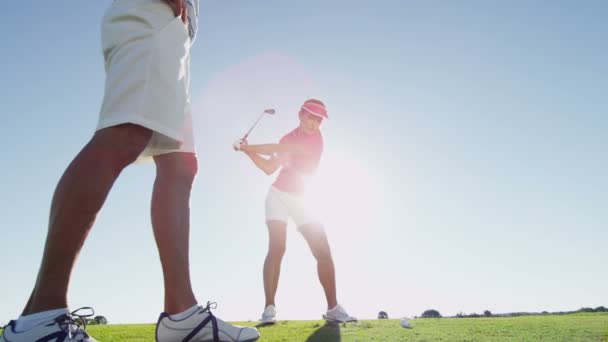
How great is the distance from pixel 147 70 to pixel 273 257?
526cm

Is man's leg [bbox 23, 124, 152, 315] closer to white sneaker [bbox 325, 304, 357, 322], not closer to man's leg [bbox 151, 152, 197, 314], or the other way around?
man's leg [bbox 151, 152, 197, 314]

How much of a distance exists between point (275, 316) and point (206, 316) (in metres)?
4.47

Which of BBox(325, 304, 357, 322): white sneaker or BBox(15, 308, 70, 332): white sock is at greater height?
BBox(325, 304, 357, 322): white sneaker

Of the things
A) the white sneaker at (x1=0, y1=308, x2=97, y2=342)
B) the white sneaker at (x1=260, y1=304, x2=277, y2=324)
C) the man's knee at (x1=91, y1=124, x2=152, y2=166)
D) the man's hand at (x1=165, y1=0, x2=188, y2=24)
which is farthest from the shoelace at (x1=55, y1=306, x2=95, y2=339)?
the white sneaker at (x1=260, y1=304, x2=277, y2=324)

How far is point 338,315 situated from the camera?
23.1 ft

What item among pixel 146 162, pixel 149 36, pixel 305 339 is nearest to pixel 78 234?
pixel 146 162

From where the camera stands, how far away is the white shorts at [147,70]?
280 cm

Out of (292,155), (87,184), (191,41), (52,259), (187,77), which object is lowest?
(52,259)

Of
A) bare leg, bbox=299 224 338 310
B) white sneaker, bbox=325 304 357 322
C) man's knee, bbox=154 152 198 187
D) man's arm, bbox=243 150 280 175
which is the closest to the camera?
man's knee, bbox=154 152 198 187

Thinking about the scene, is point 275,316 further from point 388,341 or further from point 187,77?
point 187,77

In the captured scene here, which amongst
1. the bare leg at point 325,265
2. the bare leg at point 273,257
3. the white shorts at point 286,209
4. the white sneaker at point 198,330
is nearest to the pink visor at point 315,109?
the white shorts at point 286,209

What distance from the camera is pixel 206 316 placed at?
9.95 ft

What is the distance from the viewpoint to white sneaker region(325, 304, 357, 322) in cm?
692

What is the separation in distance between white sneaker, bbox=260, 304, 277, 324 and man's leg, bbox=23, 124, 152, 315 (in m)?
4.80
